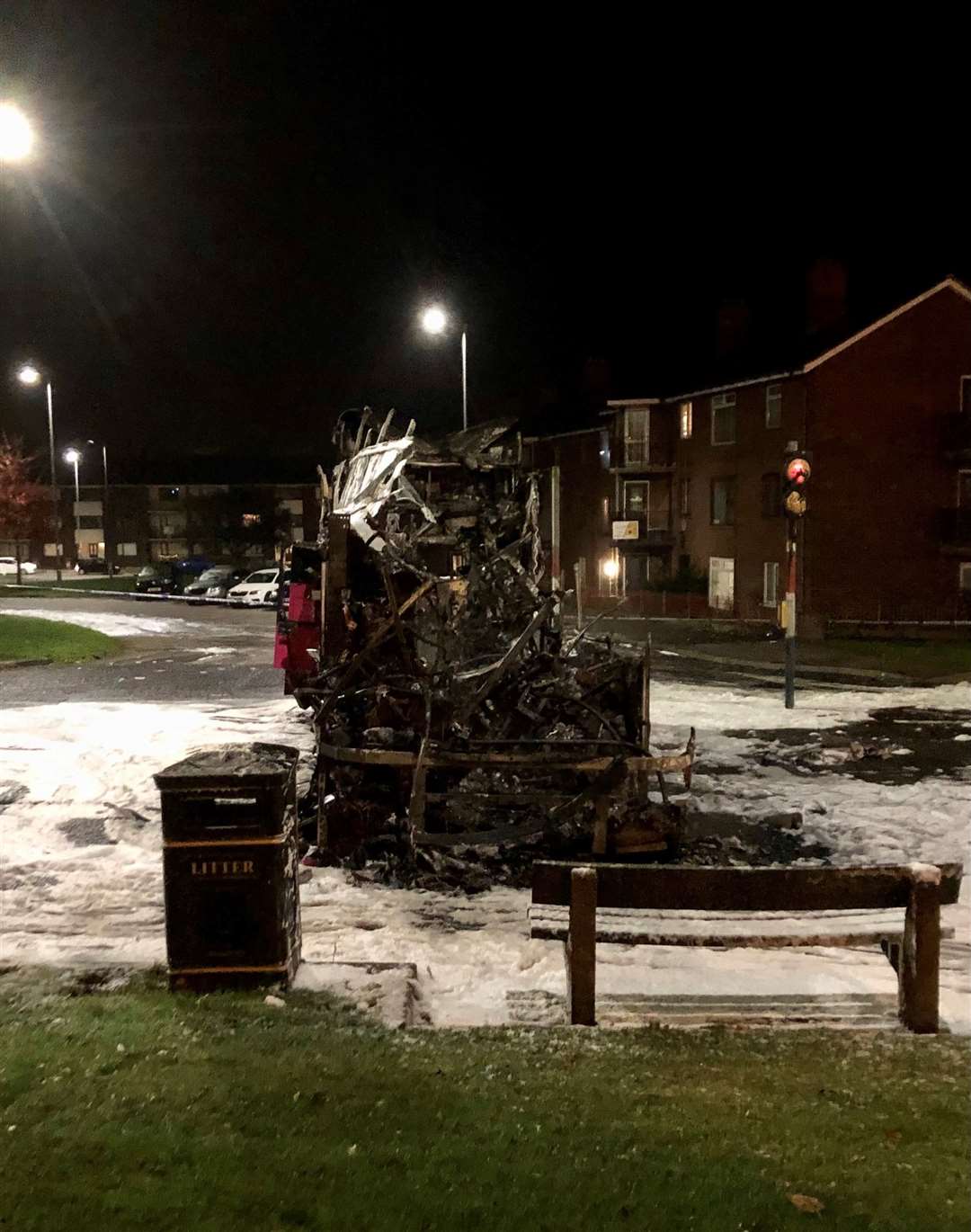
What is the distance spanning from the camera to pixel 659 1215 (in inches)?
119

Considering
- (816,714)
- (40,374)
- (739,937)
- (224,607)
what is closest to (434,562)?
(739,937)

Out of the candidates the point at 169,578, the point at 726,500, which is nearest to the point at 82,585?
the point at 169,578

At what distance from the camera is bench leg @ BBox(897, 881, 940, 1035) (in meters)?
4.58

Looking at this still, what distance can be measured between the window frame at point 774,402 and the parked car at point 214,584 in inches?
898

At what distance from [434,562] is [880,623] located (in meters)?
23.1

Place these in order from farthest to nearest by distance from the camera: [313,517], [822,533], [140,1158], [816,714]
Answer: [313,517] < [822,533] < [816,714] < [140,1158]

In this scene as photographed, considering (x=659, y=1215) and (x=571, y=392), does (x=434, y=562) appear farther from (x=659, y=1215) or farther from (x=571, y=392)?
(x=571, y=392)

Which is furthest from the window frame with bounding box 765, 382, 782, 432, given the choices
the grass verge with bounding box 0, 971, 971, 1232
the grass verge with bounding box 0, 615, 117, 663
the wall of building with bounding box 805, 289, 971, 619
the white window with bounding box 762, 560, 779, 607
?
the grass verge with bounding box 0, 971, 971, 1232

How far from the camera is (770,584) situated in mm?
35531

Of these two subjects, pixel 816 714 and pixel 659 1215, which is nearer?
pixel 659 1215

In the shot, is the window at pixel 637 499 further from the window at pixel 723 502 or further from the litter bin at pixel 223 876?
the litter bin at pixel 223 876

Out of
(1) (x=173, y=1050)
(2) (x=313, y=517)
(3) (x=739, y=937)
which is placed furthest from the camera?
(2) (x=313, y=517)

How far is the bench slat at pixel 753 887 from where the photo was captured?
4637 mm

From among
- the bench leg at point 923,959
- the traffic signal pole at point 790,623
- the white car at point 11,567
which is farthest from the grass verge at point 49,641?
the white car at point 11,567
